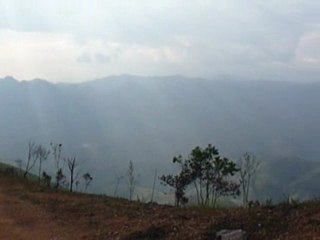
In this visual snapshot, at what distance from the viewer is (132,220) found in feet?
54.1

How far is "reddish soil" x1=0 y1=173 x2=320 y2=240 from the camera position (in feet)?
42.1

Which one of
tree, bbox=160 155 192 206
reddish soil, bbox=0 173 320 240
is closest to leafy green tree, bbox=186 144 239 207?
tree, bbox=160 155 192 206

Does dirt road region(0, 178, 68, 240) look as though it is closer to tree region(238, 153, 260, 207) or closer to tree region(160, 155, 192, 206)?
tree region(160, 155, 192, 206)

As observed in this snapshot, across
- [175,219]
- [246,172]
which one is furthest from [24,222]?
[246,172]

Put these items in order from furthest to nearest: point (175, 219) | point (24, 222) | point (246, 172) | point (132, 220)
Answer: point (246, 172) → point (24, 222) → point (132, 220) → point (175, 219)

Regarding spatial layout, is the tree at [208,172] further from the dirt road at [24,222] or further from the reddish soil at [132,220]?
the dirt road at [24,222]

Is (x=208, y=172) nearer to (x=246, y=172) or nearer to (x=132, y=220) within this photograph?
(x=246, y=172)

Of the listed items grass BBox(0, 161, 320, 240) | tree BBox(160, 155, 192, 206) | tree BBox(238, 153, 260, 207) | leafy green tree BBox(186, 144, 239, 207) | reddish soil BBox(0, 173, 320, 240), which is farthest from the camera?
tree BBox(238, 153, 260, 207)

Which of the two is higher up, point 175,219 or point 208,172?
point 208,172

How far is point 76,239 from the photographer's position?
15406 millimetres

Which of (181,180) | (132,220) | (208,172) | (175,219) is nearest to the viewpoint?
(175,219)

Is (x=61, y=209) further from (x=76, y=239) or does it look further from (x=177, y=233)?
(x=177, y=233)

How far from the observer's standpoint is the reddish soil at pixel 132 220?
42.1 ft

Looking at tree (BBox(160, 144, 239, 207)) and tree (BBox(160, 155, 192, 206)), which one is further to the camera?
A: tree (BBox(160, 155, 192, 206))
